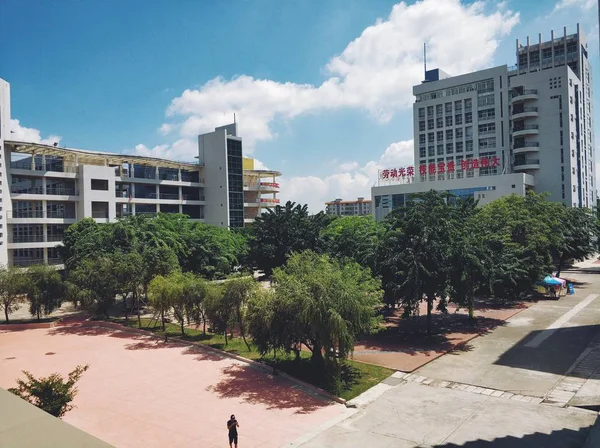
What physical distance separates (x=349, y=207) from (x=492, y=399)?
5519 inches

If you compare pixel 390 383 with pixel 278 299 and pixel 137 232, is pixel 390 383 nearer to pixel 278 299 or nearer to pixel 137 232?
pixel 278 299

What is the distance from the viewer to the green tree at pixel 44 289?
25703 mm

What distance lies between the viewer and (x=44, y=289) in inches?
1025

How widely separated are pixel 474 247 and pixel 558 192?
42.5 metres

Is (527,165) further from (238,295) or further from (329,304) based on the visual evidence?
(329,304)

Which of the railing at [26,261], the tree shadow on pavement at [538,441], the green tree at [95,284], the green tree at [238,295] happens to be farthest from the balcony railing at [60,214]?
the tree shadow on pavement at [538,441]

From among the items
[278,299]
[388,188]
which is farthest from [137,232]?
[388,188]

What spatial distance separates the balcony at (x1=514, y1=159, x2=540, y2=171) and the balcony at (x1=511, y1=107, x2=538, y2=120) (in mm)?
5734

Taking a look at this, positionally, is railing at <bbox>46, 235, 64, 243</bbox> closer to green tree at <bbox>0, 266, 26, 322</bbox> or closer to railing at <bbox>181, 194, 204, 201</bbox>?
green tree at <bbox>0, 266, 26, 322</bbox>

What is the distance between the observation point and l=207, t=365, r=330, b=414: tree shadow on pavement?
1424 cm

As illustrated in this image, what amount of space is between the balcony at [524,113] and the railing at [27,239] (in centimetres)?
5667

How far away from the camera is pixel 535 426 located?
39.9 ft

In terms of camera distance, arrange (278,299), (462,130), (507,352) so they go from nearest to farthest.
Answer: (278,299) < (507,352) < (462,130)

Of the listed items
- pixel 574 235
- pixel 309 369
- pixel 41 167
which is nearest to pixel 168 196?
pixel 41 167
